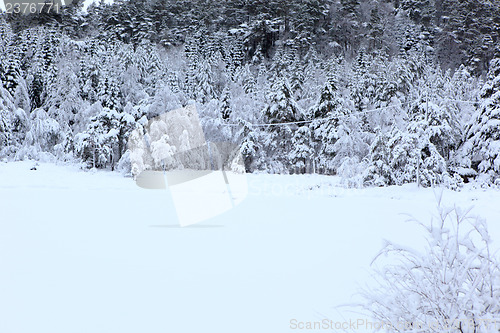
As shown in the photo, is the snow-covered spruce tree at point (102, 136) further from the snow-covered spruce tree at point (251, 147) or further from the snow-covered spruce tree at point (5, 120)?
the snow-covered spruce tree at point (251, 147)

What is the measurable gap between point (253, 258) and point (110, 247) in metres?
2.38

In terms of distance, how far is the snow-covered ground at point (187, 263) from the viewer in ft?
12.0

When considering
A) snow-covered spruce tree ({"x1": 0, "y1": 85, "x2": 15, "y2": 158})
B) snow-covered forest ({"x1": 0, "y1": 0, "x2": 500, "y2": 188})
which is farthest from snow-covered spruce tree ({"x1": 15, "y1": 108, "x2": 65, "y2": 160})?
snow-covered spruce tree ({"x1": 0, "y1": 85, "x2": 15, "y2": 158})

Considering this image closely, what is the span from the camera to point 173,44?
4322 centimetres

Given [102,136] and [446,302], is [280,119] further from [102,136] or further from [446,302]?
[446,302]

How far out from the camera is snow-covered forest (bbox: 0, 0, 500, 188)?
1802 cm

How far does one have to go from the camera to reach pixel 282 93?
25.7 meters

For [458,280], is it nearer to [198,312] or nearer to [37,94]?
[198,312]

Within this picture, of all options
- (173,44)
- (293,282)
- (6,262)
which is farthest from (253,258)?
(173,44)

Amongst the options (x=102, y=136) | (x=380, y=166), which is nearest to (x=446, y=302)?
(x=380, y=166)

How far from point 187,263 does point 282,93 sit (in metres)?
21.5

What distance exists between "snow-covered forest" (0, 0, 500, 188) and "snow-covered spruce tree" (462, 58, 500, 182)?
5 cm

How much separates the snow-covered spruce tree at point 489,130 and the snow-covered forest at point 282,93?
0.05m

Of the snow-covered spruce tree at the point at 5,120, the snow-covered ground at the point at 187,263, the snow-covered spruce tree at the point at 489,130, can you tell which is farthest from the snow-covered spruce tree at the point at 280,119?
the snow-covered spruce tree at the point at 5,120
